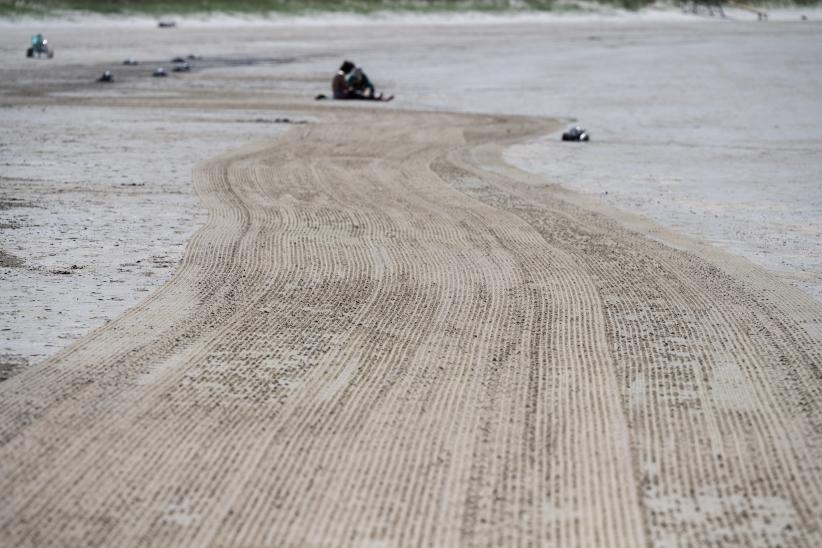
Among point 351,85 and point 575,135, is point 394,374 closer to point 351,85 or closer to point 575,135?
point 575,135

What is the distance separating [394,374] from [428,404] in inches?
22.1

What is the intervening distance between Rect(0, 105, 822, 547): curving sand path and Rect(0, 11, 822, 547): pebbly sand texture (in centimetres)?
2

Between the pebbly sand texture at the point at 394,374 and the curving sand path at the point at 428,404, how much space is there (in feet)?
0.07

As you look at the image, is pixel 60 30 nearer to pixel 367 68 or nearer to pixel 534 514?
pixel 367 68

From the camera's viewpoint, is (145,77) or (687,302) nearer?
(687,302)

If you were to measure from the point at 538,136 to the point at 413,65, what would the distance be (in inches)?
670

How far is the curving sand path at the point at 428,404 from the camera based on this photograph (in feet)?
16.8

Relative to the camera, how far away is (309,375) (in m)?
6.91

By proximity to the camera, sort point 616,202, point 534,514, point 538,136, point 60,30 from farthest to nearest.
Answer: point 60,30 < point 538,136 < point 616,202 < point 534,514

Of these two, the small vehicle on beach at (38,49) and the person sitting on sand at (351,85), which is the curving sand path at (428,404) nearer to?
the person sitting on sand at (351,85)

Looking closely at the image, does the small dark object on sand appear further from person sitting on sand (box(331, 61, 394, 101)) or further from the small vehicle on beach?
the small vehicle on beach

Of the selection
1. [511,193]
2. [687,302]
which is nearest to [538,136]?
[511,193]

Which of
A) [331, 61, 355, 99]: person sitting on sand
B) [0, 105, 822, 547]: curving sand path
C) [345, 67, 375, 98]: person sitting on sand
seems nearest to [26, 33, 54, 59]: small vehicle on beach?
[331, 61, 355, 99]: person sitting on sand

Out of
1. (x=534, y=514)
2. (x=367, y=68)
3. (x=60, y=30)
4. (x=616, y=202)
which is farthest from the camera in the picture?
(x=60, y=30)
